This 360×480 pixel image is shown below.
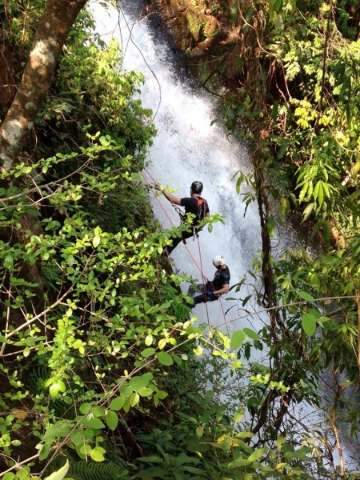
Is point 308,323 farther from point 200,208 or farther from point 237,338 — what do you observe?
point 200,208

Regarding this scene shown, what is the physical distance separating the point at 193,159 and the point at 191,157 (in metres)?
0.05

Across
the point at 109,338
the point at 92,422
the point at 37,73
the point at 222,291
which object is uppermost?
the point at 222,291

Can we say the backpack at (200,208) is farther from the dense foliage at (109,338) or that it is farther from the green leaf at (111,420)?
the green leaf at (111,420)

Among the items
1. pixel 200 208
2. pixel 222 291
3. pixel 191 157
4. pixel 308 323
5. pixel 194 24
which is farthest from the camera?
pixel 194 24

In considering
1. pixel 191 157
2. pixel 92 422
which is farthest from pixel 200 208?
pixel 92 422

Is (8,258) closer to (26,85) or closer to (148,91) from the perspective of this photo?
(26,85)

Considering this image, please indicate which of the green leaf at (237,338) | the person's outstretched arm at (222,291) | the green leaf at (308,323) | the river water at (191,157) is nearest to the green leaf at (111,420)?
the green leaf at (237,338)

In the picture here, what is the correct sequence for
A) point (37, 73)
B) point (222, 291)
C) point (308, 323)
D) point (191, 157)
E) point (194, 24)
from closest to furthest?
point (308, 323) → point (37, 73) → point (222, 291) → point (191, 157) → point (194, 24)

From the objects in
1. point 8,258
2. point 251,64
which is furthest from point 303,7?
point 8,258

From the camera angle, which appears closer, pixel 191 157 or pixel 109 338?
pixel 109 338

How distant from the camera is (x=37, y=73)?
8.87 ft

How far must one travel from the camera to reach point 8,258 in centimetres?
218

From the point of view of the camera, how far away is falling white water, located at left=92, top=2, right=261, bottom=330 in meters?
8.45

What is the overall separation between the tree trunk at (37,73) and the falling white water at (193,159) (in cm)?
512
